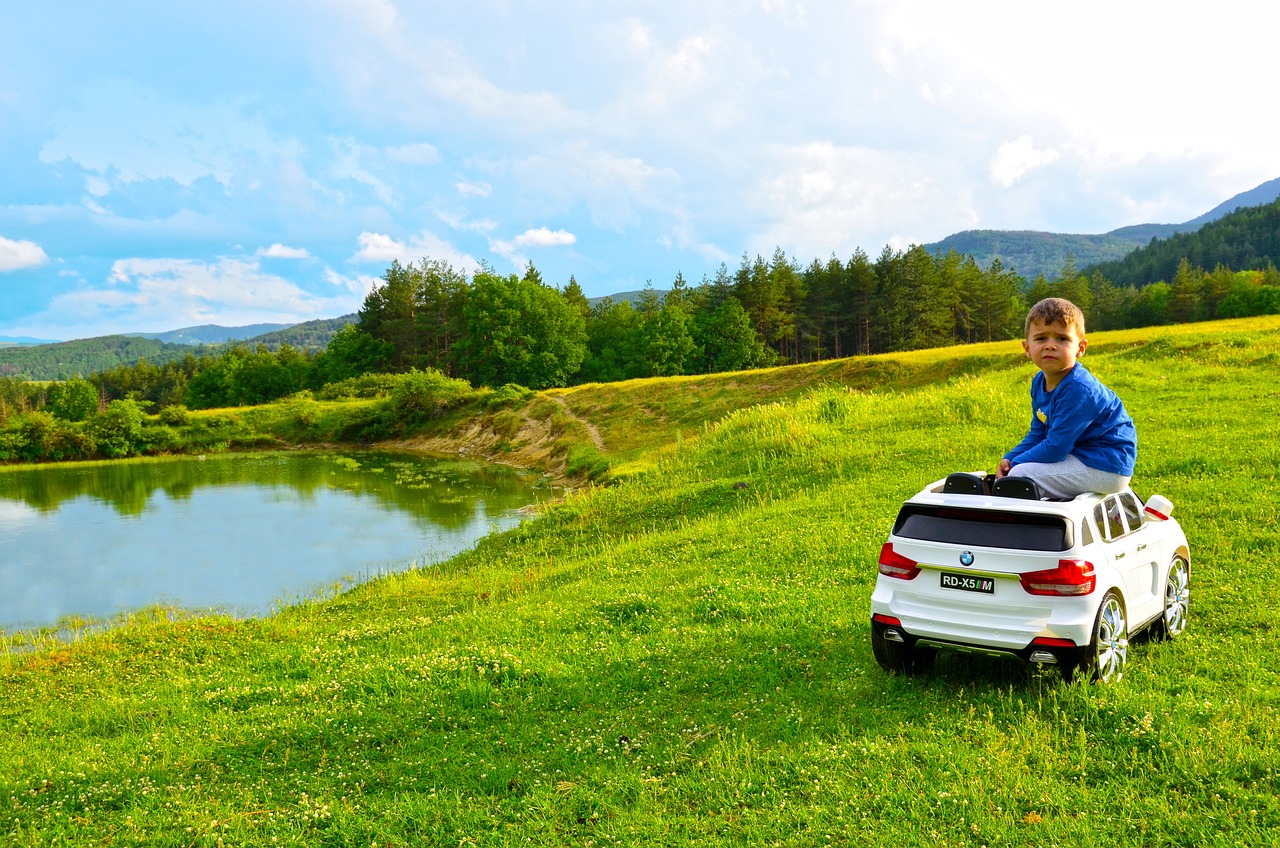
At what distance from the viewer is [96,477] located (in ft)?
167

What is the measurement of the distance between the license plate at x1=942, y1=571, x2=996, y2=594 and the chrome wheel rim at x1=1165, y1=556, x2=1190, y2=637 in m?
2.68

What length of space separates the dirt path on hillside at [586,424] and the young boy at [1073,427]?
3649 cm

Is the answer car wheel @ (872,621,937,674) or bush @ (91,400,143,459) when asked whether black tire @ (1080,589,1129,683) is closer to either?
car wheel @ (872,621,937,674)

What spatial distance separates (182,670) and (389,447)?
56958 millimetres

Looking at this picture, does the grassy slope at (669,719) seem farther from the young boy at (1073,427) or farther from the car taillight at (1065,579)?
the young boy at (1073,427)

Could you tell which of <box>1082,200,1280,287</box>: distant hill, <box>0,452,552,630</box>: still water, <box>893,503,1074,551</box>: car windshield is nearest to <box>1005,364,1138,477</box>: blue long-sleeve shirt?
<box>893,503,1074,551</box>: car windshield

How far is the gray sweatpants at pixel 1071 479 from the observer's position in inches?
263

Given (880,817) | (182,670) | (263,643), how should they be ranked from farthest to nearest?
(263,643)
(182,670)
(880,817)

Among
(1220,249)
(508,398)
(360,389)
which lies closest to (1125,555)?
(508,398)

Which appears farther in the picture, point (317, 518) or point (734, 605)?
point (317, 518)

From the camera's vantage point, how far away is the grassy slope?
5.27 m

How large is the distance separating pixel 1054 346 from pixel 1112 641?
2688 mm

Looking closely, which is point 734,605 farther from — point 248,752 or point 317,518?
point 317,518

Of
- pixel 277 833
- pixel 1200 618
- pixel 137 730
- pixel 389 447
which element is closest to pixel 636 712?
pixel 277 833
